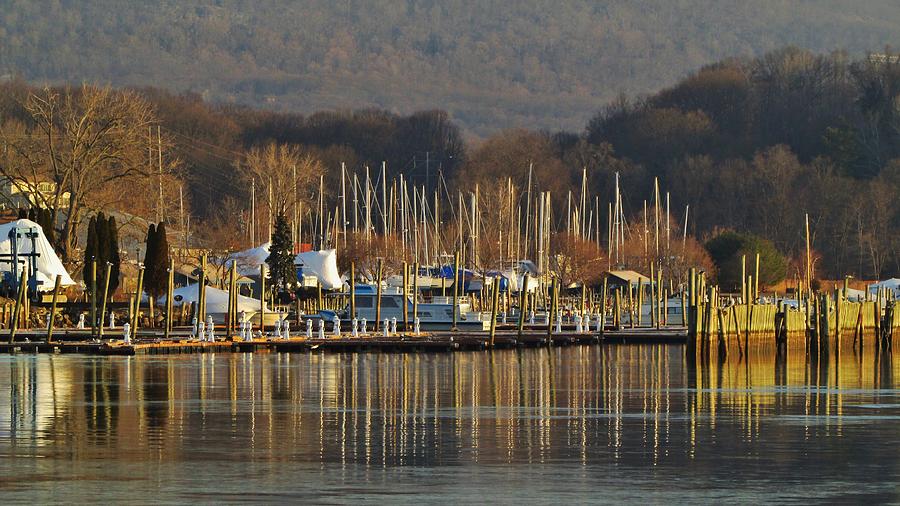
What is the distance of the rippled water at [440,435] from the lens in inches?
841

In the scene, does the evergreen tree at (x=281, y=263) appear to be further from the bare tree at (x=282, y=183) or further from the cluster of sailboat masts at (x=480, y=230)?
the cluster of sailboat masts at (x=480, y=230)

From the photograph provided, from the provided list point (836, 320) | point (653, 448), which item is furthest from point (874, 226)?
point (653, 448)

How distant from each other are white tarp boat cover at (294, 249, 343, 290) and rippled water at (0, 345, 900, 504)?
40.7m

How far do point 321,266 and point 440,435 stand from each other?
60051 mm

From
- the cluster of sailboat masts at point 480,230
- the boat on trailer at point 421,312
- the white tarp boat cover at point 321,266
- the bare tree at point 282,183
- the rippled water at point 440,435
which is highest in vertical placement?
the bare tree at point 282,183

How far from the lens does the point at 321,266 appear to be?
286 feet

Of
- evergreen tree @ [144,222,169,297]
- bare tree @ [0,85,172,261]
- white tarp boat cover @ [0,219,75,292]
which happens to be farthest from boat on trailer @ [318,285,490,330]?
white tarp boat cover @ [0,219,75,292]

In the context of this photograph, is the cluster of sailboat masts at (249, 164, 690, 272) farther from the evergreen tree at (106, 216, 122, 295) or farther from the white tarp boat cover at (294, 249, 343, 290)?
the evergreen tree at (106, 216, 122, 295)

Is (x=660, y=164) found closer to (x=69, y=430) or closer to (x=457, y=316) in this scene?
(x=457, y=316)

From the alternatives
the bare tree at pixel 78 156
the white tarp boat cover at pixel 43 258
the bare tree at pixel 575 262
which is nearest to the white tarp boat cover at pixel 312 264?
the bare tree at pixel 78 156

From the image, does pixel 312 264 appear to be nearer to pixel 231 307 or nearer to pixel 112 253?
pixel 112 253

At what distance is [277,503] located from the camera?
20094 millimetres

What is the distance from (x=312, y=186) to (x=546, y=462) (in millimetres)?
136625

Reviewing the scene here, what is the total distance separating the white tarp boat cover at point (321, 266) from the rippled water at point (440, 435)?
40687 mm
